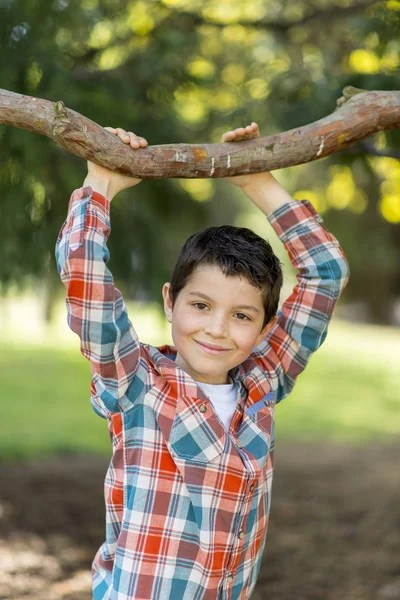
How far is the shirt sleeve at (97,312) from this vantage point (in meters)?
1.61

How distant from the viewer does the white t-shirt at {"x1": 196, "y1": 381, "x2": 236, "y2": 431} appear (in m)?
1.79

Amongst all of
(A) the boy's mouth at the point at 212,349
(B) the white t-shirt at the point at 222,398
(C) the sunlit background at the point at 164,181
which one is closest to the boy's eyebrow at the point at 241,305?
(A) the boy's mouth at the point at 212,349

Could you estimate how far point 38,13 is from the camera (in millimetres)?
2908

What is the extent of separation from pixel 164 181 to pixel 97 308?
7.17 ft

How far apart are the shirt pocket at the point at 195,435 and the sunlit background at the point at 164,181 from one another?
1.47m

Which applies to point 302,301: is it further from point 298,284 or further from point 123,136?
point 123,136

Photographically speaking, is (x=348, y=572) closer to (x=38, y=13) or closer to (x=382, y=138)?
(x=382, y=138)

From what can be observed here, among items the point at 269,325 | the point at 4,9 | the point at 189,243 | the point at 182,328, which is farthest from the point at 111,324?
the point at 4,9

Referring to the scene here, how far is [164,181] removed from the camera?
3707 mm

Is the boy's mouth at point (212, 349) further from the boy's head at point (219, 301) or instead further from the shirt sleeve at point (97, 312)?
the shirt sleeve at point (97, 312)

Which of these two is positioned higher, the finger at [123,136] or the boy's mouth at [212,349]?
the finger at [123,136]

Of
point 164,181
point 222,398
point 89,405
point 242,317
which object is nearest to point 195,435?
point 222,398

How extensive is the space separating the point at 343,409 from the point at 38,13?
6397 mm

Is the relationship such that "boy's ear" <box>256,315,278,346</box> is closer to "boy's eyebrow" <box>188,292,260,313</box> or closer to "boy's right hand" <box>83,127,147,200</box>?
"boy's eyebrow" <box>188,292,260,313</box>
